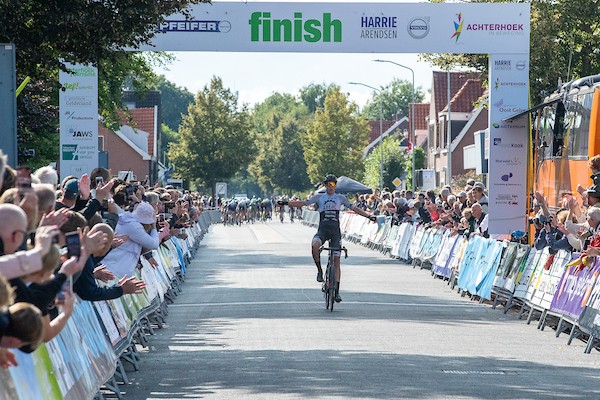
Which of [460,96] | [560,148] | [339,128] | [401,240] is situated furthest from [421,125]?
[560,148]

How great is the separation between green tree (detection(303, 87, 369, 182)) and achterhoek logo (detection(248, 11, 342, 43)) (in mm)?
85896

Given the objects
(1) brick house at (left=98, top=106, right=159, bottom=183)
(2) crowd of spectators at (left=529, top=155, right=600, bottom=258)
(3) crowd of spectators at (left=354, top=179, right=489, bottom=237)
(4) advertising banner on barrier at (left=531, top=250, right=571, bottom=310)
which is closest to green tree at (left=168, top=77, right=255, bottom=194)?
(1) brick house at (left=98, top=106, right=159, bottom=183)

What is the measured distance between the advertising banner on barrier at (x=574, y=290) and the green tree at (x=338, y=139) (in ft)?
310

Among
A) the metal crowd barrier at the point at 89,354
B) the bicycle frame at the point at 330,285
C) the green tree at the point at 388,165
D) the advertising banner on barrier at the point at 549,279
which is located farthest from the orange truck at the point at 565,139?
the green tree at the point at 388,165

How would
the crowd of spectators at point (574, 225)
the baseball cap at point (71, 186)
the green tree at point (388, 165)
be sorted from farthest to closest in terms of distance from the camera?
the green tree at point (388, 165) → the crowd of spectators at point (574, 225) → the baseball cap at point (71, 186)

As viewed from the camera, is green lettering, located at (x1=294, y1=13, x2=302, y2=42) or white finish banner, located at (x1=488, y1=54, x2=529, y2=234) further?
white finish banner, located at (x1=488, y1=54, x2=529, y2=234)

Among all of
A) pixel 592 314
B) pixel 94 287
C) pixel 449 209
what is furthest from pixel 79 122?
pixel 94 287

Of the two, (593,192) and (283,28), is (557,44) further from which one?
(593,192)

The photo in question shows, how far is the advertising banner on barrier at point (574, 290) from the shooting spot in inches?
584

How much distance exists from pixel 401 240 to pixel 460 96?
1714 inches

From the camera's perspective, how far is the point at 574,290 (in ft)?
51.1

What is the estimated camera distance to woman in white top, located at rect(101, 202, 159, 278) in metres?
14.6

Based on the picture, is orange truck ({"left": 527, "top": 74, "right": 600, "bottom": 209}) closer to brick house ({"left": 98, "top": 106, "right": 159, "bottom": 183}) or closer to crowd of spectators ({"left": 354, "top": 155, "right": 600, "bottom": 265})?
crowd of spectators ({"left": 354, "top": 155, "right": 600, "bottom": 265})

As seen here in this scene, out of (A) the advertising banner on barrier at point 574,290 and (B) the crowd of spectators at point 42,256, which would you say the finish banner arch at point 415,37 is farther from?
(B) the crowd of spectators at point 42,256
